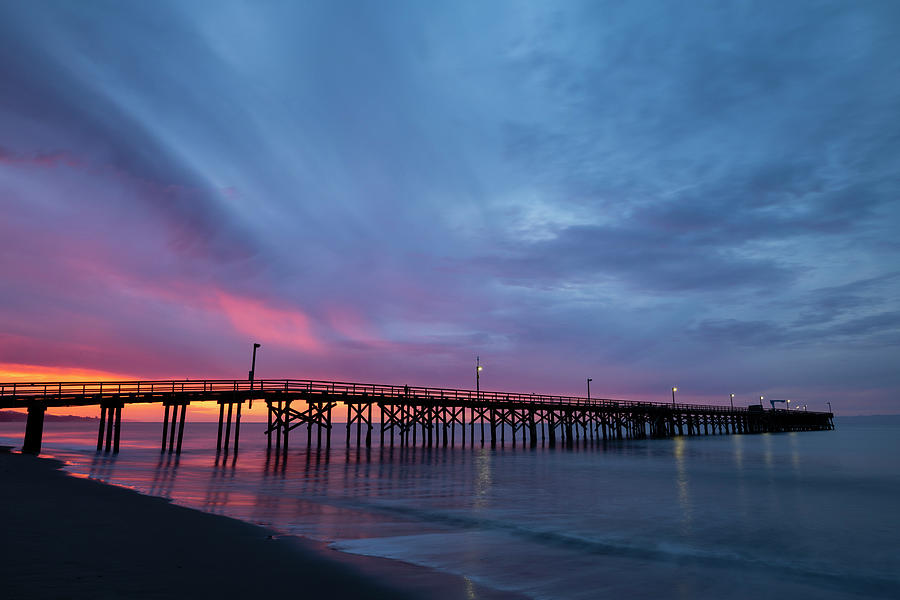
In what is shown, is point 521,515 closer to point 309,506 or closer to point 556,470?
point 309,506

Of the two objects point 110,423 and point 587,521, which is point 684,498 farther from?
point 110,423

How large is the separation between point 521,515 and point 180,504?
950cm

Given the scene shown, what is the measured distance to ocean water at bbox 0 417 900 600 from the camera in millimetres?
9531

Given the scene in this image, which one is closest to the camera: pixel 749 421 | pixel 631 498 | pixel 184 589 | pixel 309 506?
pixel 184 589

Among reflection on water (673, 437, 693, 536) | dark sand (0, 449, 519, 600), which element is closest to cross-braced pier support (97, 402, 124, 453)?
dark sand (0, 449, 519, 600)

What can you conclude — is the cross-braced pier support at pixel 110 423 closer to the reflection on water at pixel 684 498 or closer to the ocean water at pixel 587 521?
the ocean water at pixel 587 521

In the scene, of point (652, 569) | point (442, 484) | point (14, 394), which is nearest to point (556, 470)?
point (442, 484)

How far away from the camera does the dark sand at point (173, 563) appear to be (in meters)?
6.19

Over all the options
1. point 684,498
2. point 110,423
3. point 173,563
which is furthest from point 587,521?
point 110,423

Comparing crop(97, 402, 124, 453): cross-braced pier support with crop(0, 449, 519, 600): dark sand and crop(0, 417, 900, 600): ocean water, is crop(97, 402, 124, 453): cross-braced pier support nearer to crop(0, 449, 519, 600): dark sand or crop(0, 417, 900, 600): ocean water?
crop(0, 417, 900, 600): ocean water

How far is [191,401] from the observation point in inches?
1422

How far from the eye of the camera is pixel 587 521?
50.4 feet

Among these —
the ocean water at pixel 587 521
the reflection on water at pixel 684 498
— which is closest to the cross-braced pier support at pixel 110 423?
the ocean water at pixel 587 521

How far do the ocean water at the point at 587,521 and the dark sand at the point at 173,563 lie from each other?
1073 millimetres
